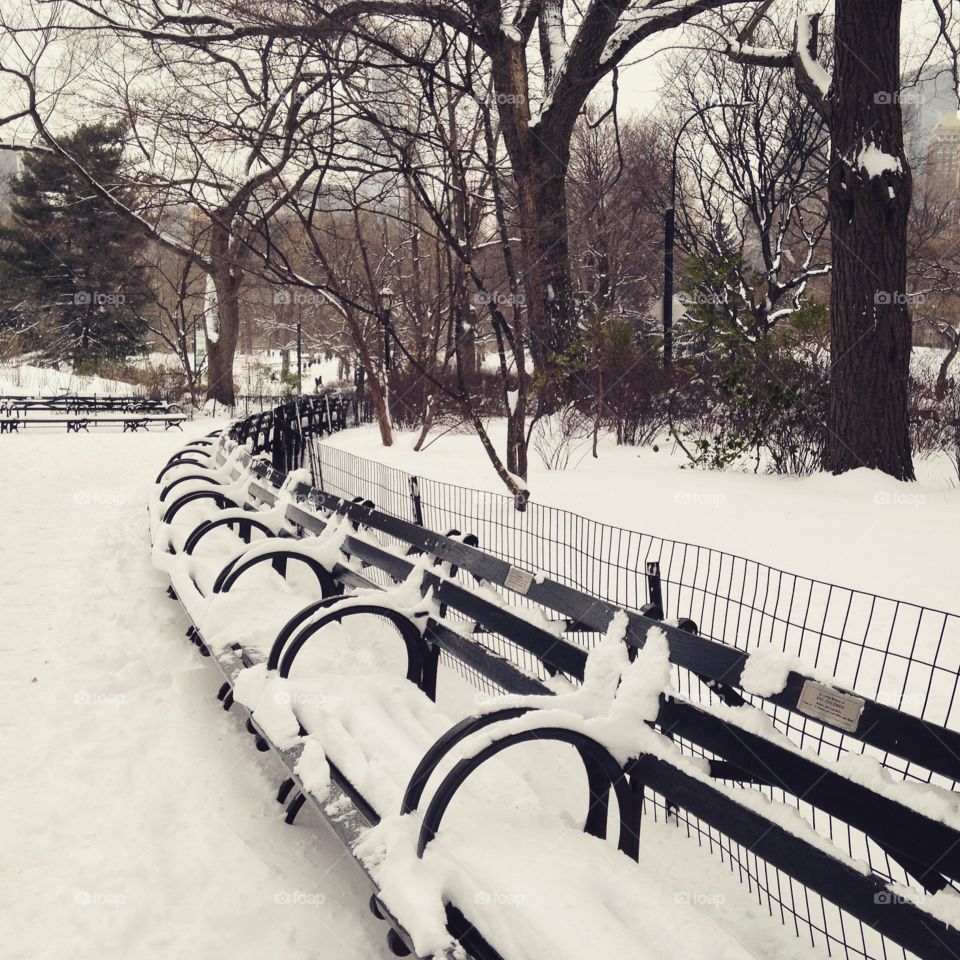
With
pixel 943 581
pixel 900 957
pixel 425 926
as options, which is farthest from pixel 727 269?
pixel 425 926

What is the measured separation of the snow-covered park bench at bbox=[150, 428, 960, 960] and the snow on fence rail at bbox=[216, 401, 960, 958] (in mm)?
61

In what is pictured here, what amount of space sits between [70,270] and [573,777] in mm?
40300

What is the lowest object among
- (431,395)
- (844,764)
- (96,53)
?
(844,764)

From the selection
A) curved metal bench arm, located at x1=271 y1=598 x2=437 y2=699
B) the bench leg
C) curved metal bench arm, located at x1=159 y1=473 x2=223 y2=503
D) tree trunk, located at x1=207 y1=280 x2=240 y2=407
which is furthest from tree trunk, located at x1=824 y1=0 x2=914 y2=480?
tree trunk, located at x1=207 y1=280 x2=240 y2=407

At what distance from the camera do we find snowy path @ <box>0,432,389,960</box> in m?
2.59

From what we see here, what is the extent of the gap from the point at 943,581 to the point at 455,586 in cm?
444

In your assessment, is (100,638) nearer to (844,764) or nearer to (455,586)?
(455,586)

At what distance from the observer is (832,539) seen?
7.47 meters

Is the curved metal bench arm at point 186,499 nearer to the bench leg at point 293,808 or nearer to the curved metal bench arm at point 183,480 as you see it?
the curved metal bench arm at point 183,480

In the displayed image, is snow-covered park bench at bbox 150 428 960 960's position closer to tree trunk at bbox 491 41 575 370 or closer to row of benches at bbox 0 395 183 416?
tree trunk at bbox 491 41 575 370

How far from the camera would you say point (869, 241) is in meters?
9.67

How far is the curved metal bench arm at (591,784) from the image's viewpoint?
7.29ft

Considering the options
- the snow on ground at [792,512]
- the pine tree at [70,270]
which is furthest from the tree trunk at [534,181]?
the pine tree at [70,270]

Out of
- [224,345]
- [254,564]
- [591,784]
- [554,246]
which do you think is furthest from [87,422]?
[591,784]
